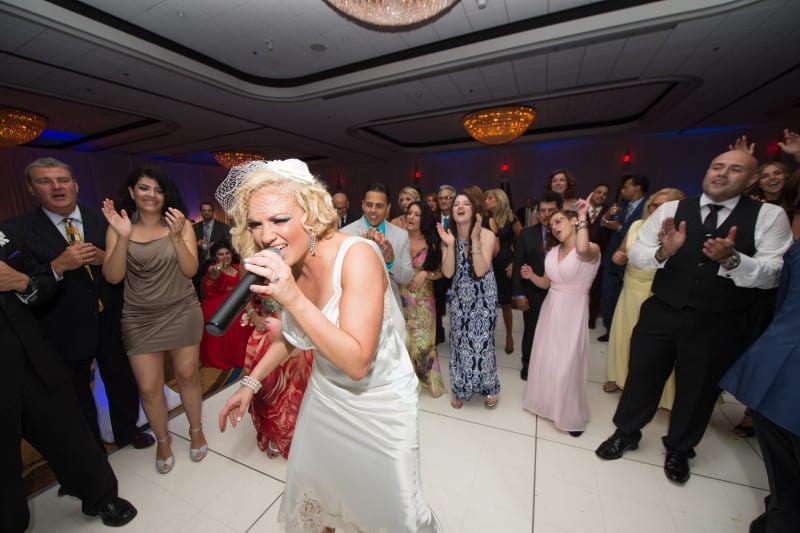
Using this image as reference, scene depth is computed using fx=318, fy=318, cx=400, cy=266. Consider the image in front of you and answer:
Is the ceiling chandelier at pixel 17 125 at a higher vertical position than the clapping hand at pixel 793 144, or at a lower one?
higher

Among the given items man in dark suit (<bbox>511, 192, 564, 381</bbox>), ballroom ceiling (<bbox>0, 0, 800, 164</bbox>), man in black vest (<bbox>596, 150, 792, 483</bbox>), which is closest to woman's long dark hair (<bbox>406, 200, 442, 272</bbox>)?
man in dark suit (<bbox>511, 192, 564, 381</bbox>)

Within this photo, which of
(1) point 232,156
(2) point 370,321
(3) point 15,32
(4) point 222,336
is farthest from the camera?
(1) point 232,156

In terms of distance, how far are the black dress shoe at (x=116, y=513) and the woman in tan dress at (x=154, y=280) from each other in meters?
0.31

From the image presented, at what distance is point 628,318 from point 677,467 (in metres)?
1.06

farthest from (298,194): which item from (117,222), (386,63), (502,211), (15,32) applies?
(15,32)

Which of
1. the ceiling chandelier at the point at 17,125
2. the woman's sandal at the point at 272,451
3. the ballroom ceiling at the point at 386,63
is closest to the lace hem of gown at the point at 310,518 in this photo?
the woman's sandal at the point at 272,451

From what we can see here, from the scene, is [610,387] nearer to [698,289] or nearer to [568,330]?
[568,330]

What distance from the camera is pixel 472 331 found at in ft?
8.34

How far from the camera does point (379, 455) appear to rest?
108 centimetres

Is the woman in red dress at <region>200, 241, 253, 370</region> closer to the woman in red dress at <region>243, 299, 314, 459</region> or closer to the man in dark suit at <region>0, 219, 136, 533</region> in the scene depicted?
the woman in red dress at <region>243, 299, 314, 459</region>

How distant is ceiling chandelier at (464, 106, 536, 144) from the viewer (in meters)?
5.91

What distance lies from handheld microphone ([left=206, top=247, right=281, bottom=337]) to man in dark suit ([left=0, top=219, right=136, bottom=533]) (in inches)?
54.2

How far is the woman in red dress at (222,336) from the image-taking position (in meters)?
3.38

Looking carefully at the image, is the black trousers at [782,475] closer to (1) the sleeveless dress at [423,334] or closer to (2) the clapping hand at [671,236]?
(2) the clapping hand at [671,236]
